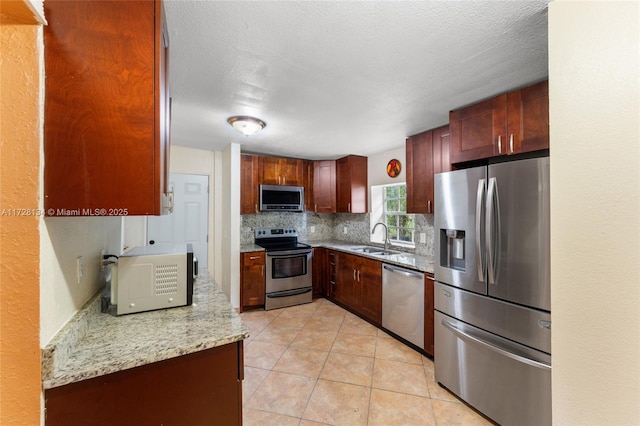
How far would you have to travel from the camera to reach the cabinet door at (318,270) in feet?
13.5

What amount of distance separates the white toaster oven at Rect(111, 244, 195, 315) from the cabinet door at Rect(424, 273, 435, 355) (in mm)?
2021

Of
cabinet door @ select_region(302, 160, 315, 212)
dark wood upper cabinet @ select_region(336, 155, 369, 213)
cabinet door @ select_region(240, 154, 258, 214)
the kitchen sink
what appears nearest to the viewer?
the kitchen sink

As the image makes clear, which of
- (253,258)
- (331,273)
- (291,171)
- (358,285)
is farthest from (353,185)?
(253,258)

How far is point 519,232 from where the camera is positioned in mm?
1575

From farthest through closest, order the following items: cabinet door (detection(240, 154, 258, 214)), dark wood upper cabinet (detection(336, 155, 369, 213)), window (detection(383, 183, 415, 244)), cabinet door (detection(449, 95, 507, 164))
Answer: dark wood upper cabinet (detection(336, 155, 369, 213))
cabinet door (detection(240, 154, 258, 214))
window (detection(383, 183, 415, 244))
cabinet door (detection(449, 95, 507, 164))

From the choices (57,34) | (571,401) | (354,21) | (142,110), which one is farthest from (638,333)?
(57,34)

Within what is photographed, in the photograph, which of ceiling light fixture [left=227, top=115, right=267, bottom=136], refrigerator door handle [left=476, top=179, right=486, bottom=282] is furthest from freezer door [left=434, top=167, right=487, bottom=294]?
ceiling light fixture [left=227, top=115, right=267, bottom=136]

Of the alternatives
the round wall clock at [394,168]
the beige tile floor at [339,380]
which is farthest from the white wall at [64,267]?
the round wall clock at [394,168]

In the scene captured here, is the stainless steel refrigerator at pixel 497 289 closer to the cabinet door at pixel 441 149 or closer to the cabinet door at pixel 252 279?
the cabinet door at pixel 441 149

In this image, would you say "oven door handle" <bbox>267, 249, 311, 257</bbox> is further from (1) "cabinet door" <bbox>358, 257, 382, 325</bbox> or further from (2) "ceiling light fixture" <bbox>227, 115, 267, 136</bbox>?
(2) "ceiling light fixture" <bbox>227, 115, 267, 136</bbox>

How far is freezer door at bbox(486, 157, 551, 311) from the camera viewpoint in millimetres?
1483

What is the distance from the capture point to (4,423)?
73cm

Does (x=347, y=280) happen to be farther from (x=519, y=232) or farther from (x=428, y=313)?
(x=519, y=232)

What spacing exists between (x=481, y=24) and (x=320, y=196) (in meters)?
3.26
